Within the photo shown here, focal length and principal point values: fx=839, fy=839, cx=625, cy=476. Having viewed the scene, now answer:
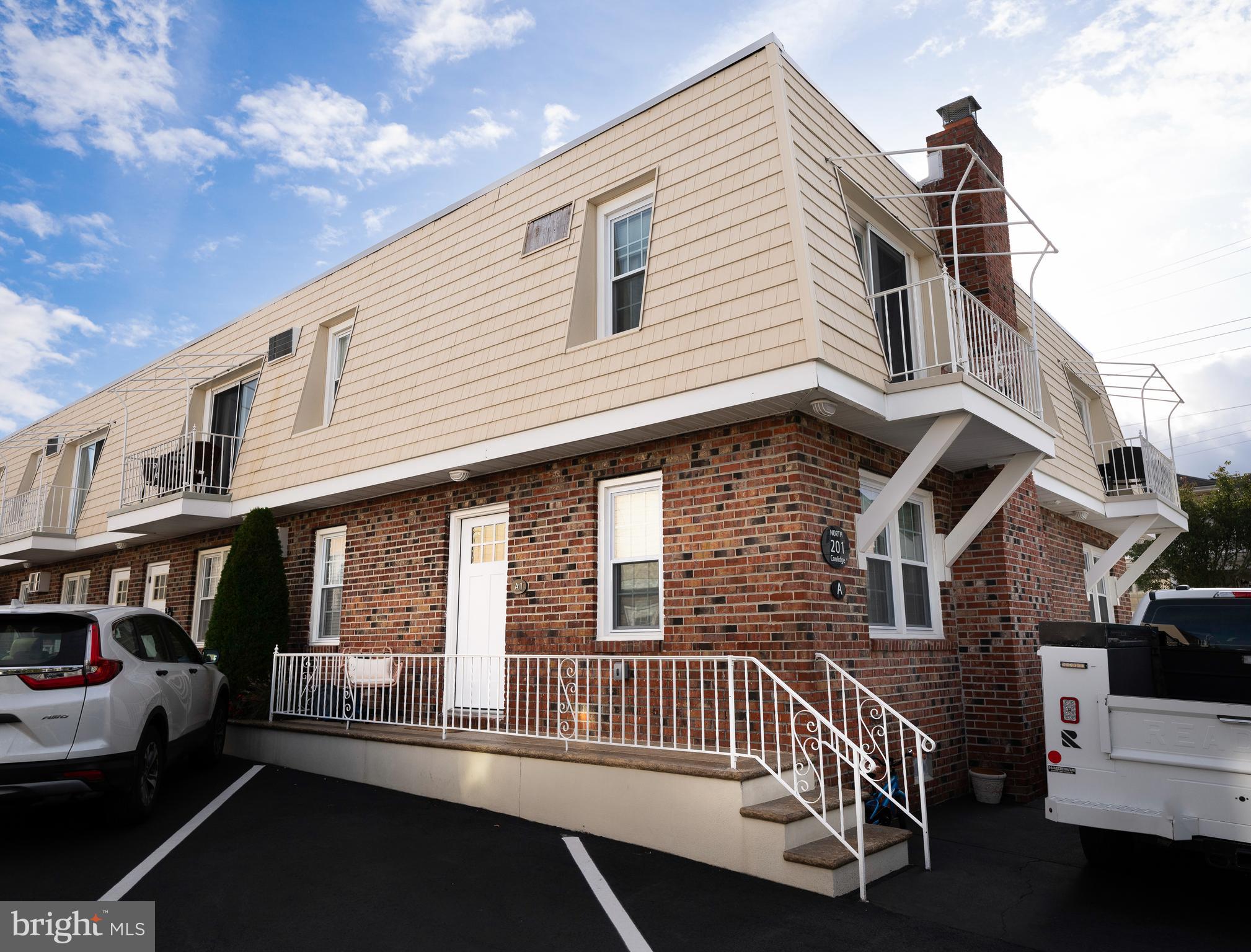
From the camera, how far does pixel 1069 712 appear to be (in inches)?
213

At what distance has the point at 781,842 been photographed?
5441 millimetres

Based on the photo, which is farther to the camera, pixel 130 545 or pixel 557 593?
pixel 130 545

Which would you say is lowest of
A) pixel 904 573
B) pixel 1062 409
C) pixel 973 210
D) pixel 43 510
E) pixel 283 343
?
pixel 904 573

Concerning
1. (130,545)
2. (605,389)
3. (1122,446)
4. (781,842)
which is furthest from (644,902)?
(130,545)

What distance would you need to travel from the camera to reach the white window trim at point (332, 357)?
38.1ft

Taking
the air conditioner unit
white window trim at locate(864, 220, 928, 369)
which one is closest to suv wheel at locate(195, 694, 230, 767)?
the air conditioner unit

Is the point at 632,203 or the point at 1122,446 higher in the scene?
the point at 632,203

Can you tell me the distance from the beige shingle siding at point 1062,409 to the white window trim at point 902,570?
11.0 feet

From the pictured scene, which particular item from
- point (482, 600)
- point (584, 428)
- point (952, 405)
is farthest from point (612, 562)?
point (952, 405)

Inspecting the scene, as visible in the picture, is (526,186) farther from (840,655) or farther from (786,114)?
(840,655)

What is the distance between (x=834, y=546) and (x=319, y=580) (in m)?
7.48

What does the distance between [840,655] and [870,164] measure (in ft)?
16.7

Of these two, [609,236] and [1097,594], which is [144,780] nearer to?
[609,236]

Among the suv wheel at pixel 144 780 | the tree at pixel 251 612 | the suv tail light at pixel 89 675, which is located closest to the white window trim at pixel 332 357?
the tree at pixel 251 612
